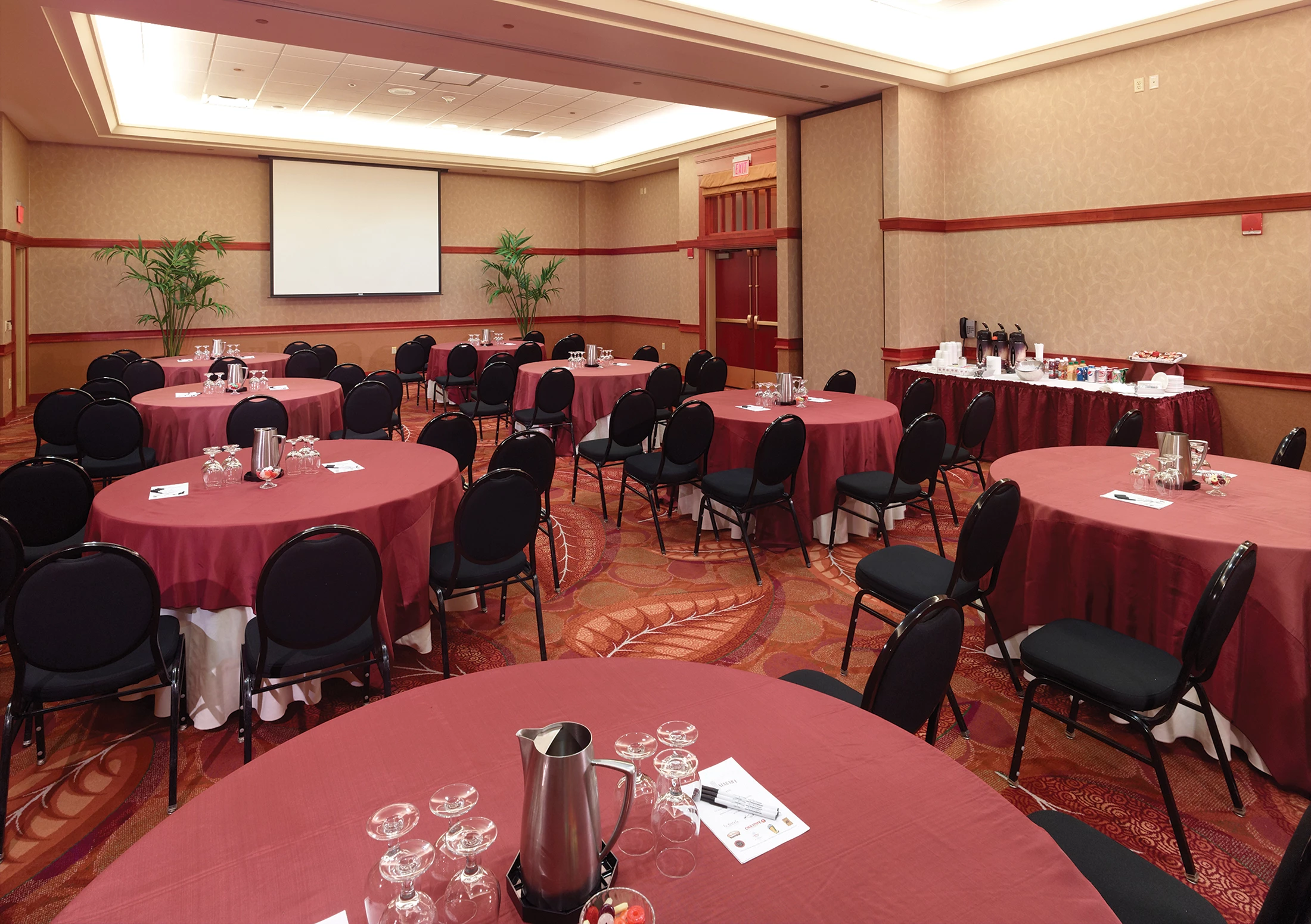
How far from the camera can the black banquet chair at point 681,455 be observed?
211 inches

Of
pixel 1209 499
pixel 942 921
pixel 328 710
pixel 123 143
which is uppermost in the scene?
pixel 123 143

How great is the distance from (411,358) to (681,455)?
689 cm

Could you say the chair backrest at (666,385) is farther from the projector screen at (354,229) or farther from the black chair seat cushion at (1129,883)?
the projector screen at (354,229)

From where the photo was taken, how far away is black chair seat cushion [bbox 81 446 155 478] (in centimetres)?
585

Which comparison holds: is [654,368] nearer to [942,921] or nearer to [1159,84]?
[1159,84]

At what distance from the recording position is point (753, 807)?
4.82 ft

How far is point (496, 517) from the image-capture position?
3.63m

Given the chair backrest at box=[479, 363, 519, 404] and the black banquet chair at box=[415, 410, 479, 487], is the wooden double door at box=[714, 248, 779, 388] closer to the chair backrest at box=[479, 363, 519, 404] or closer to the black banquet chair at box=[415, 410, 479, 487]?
the chair backrest at box=[479, 363, 519, 404]

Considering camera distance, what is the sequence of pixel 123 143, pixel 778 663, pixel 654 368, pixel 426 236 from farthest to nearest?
pixel 426 236
pixel 123 143
pixel 654 368
pixel 778 663

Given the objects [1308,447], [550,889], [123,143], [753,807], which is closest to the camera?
[550,889]

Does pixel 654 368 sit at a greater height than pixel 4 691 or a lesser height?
greater

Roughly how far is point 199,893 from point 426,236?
13.5 m

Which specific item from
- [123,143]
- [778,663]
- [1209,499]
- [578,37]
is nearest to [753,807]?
[778,663]

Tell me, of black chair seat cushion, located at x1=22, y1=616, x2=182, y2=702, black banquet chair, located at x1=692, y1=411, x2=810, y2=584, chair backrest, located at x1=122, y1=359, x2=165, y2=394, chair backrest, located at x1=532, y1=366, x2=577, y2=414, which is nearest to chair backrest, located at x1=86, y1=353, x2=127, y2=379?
chair backrest, located at x1=122, y1=359, x2=165, y2=394
